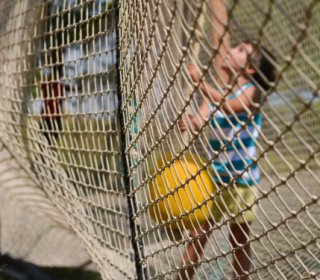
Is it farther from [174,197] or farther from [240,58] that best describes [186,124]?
[240,58]

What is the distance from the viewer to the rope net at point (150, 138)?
876mm

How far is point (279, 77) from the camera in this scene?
2.05 ft

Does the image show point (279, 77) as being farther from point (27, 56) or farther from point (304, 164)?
point (27, 56)

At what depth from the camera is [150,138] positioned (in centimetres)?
105

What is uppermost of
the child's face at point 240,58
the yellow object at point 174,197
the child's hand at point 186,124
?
the child's face at point 240,58

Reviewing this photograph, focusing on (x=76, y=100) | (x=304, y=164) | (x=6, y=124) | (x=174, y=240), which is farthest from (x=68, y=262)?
(x=304, y=164)

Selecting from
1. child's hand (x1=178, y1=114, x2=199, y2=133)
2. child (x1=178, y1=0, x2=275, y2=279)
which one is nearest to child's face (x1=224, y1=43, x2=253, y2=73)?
child (x1=178, y1=0, x2=275, y2=279)

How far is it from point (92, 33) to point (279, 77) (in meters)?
0.61

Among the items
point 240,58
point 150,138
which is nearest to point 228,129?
point 240,58

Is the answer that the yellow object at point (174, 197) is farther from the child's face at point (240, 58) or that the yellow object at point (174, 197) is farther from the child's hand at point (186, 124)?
the child's face at point (240, 58)

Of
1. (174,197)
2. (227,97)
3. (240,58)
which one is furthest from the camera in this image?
(240,58)

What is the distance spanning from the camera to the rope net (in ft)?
2.87

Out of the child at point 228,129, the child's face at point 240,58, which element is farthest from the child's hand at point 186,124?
the child's face at point 240,58

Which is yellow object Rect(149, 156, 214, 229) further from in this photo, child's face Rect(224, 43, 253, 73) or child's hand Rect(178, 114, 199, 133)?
child's face Rect(224, 43, 253, 73)
